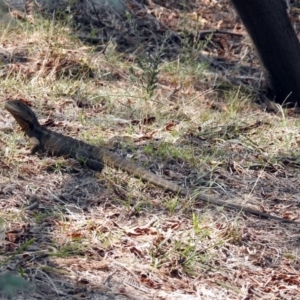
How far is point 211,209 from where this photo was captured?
5.40m

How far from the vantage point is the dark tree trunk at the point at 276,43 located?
778 cm

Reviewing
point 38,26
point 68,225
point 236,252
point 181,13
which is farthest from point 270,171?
point 181,13

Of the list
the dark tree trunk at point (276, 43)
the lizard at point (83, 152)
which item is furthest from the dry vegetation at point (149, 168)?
Result: the dark tree trunk at point (276, 43)

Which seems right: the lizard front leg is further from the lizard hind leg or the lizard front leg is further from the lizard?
the lizard hind leg

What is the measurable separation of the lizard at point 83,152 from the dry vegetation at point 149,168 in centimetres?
6

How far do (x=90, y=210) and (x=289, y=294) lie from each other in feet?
4.68

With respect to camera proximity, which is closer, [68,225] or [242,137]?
[68,225]

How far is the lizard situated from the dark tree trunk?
261cm

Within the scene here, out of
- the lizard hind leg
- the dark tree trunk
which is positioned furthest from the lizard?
the dark tree trunk

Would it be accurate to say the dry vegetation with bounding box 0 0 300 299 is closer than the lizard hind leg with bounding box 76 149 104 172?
Yes

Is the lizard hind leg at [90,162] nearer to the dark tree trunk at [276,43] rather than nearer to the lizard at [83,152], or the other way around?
the lizard at [83,152]

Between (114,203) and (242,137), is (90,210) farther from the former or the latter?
(242,137)

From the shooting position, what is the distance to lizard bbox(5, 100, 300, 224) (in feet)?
18.0

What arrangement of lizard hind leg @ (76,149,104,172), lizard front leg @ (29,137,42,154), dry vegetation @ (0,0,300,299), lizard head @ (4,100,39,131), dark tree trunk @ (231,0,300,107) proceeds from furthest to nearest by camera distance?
dark tree trunk @ (231,0,300,107)
lizard head @ (4,100,39,131)
lizard front leg @ (29,137,42,154)
lizard hind leg @ (76,149,104,172)
dry vegetation @ (0,0,300,299)
